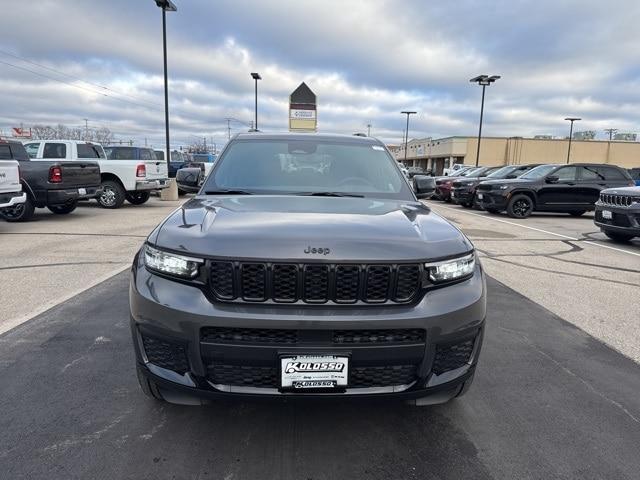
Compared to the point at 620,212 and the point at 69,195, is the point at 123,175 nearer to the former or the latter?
the point at 69,195

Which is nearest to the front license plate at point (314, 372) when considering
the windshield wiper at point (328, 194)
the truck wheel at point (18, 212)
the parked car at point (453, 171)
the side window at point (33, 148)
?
the windshield wiper at point (328, 194)

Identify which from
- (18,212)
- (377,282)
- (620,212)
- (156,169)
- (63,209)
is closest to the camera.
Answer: (377,282)

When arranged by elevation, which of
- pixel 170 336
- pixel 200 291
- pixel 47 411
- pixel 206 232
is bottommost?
pixel 47 411

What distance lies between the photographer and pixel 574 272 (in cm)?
706

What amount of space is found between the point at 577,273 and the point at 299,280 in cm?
623

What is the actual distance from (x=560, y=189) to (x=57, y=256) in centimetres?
1429

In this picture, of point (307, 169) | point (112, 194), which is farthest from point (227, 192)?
point (112, 194)

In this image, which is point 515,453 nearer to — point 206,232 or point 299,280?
point 299,280

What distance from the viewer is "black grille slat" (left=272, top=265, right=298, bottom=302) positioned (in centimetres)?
222

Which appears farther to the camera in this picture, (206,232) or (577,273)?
(577,273)

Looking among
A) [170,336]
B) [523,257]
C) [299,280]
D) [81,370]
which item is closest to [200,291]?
[170,336]

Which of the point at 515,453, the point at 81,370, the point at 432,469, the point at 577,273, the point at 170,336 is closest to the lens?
the point at 170,336

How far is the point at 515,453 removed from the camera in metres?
2.56

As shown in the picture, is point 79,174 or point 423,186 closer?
point 423,186
